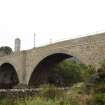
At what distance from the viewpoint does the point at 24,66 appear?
137 feet

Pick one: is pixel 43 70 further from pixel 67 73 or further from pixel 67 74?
pixel 67 73

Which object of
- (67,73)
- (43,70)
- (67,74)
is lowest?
(43,70)

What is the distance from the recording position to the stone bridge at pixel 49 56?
2641cm

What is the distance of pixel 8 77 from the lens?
52656 mm

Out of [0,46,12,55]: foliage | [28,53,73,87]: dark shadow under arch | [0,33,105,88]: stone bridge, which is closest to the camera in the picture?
[0,33,105,88]: stone bridge

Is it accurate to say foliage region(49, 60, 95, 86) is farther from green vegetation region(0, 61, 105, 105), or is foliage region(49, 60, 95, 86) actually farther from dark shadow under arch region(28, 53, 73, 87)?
green vegetation region(0, 61, 105, 105)

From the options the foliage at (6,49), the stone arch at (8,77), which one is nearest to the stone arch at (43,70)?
the stone arch at (8,77)

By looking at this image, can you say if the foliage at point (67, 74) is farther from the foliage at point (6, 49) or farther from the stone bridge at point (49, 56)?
the foliage at point (6, 49)

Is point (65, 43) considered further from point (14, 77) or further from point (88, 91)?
point (14, 77)

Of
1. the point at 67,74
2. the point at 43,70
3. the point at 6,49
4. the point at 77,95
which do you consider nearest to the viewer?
the point at 77,95

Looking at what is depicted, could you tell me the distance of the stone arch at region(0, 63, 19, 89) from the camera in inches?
2029

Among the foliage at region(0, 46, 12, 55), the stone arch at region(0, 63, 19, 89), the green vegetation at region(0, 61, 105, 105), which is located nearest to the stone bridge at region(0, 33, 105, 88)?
the stone arch at region(0, 63, 19, 89)

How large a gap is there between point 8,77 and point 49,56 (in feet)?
62.0

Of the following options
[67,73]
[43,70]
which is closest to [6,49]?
[67,73]
